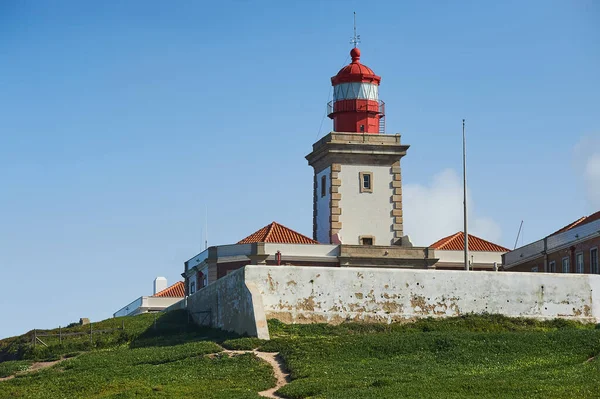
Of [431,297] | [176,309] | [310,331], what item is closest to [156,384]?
[310,331]

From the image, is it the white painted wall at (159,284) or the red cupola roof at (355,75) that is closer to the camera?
the red cupola roof at (355,75)

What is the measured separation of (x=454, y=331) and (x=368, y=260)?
17684 millimetres

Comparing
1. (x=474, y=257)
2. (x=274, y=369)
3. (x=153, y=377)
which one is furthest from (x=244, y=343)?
(x=474, y=257)

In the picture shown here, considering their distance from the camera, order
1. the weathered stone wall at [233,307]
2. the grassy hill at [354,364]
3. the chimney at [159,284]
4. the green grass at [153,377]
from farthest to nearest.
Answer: the chimney at [159,284] → the weathered stone wall at [233,307] → the green grass at [153,377] → the grassy hill at [354,364]

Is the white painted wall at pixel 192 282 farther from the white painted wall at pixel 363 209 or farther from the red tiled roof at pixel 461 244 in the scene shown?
the red tiled roof at pixel 461 244

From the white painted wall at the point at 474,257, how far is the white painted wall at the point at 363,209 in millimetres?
2770

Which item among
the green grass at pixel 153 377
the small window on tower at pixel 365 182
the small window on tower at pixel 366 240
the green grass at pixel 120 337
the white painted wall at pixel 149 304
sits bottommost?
the green grass at pixel 153 377

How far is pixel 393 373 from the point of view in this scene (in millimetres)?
38594

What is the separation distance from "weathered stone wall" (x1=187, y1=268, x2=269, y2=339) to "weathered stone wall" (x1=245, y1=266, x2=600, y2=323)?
650 millimetres

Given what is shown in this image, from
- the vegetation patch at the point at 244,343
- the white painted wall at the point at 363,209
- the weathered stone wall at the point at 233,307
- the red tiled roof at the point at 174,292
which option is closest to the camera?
the vegetation patch at the point at 244,343

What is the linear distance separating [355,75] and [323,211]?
7327 millimetres

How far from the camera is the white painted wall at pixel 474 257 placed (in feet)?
216

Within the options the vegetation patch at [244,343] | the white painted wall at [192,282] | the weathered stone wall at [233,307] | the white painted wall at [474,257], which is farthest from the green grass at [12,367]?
the white painted wall at [474,257]

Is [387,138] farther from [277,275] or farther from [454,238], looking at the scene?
[277,275]
